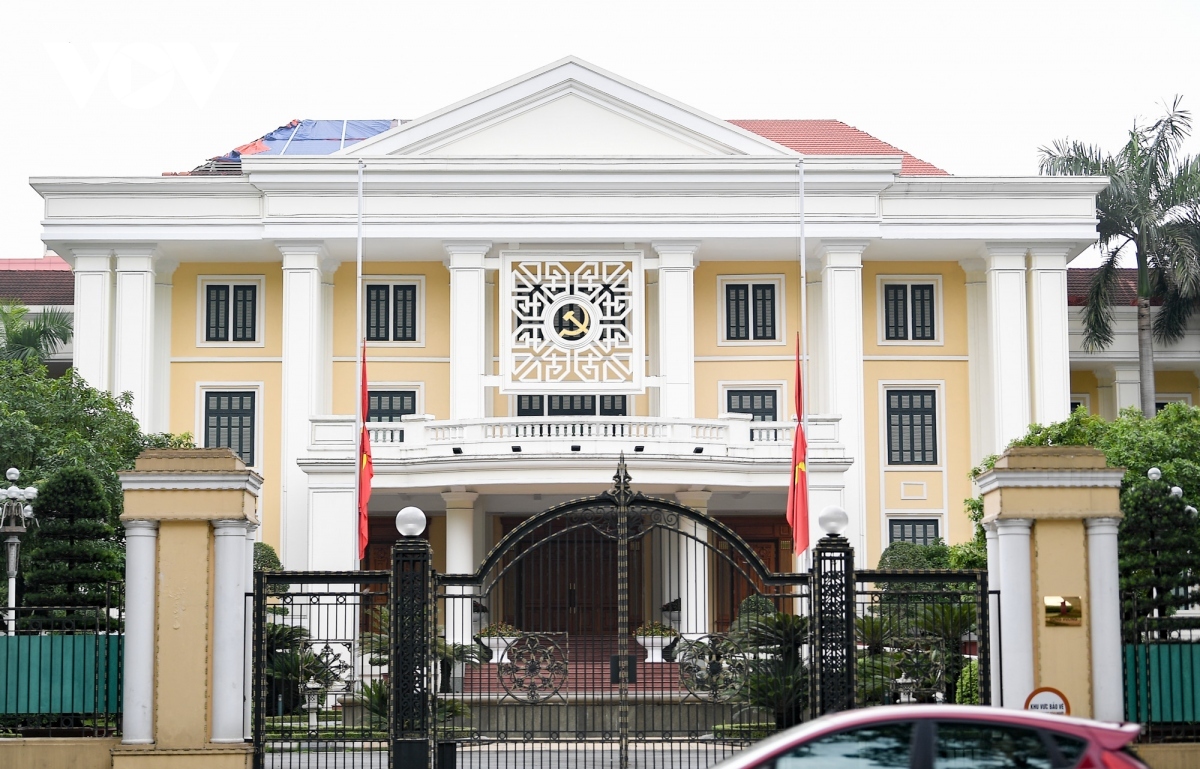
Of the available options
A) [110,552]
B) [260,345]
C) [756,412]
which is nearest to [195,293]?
[260,345]

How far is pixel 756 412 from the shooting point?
38.2m

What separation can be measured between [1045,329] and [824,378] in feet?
16.4

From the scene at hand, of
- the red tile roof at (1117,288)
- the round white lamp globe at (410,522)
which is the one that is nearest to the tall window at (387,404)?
the red tile roof at (1117,288)

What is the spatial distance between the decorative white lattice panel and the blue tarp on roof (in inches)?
342

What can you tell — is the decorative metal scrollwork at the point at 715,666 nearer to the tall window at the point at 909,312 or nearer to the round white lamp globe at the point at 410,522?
the round white lamp globe at the point at 410,522

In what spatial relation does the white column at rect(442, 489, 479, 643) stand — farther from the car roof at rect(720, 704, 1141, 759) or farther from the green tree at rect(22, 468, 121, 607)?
the car roof at rect(720, 704, 1141, 759)

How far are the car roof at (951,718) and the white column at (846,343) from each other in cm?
2696

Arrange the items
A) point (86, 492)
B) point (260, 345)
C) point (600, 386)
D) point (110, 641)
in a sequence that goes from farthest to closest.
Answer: point (260, 345) < point (600, 386) < point (86, 492) < point (110, 641)

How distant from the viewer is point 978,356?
38156 millimetres

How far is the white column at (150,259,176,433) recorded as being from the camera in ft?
122

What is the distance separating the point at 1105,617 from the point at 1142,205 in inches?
1057

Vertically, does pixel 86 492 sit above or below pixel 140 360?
below

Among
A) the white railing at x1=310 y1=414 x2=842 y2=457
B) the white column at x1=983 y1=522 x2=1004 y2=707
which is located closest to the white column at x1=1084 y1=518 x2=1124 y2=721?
the white column at x1=983 y1=522 x2=1004 y2=707

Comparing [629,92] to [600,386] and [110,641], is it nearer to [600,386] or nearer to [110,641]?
[600,386]
